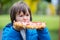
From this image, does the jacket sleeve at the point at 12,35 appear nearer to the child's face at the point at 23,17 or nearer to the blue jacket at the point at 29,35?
the blue jacket at the point at 29,35

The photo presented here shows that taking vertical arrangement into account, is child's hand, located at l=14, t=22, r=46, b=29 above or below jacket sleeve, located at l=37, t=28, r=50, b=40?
above

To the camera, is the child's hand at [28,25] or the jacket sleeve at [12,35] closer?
the child's hand at [28,25]

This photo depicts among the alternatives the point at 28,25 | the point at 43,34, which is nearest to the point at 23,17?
the point at 28,25

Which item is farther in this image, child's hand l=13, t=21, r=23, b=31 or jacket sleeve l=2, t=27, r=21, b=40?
jacket sleeve l=2, t=27, r=21, b=40

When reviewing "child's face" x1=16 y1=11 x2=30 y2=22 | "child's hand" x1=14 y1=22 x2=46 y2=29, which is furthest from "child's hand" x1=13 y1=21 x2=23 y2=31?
"child's face" x1=16 y1=11 x2=30 y2=22

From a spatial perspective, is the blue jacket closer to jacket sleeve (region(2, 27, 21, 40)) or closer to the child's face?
jacket sleeve (region(2, 27, 21, 40))

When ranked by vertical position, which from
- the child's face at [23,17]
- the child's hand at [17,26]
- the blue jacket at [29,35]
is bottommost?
the blue jacket at [29,35]

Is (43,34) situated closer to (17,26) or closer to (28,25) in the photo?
(28,25)

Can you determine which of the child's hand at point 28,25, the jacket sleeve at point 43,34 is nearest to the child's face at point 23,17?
the child's hand at point 28,25

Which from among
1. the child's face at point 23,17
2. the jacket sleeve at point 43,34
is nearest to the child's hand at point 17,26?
the child's face at point 23,17

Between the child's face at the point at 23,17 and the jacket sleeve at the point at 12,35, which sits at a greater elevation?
the child's face at the point at 23,17

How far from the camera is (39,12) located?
26016 millimetres

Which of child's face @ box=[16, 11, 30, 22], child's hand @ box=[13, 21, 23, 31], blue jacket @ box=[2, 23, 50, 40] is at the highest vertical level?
child's face @ box=[16, 11, 30, 22]

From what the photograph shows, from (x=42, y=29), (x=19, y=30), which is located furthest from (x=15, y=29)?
(x=42, y=29)
